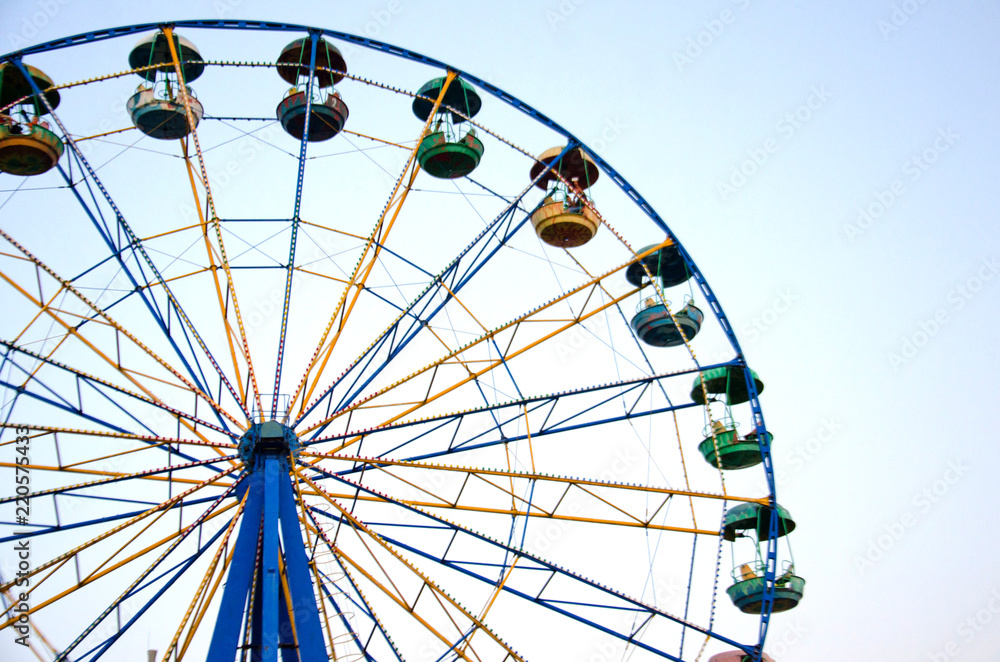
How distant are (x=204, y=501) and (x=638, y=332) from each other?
25.0ft

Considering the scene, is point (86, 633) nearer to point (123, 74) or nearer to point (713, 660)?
point (123, 74)

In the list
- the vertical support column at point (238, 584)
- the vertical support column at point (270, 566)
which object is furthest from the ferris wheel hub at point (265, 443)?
the vertical support column at point (238, 584)

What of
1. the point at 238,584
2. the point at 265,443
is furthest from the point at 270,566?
the point at 265,443

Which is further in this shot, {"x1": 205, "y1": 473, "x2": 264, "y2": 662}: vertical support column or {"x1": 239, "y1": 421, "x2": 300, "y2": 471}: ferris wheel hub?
{"x1": 239, "y1": 421, "x2": 300, "y2": 471}: ferris wheel hub

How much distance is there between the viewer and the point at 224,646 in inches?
448

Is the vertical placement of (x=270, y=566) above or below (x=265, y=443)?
below

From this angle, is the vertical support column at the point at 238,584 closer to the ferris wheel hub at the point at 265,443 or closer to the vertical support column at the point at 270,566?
the vertical support column at the point at 270,566

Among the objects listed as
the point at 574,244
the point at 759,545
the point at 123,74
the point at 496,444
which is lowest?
the point at 759,545

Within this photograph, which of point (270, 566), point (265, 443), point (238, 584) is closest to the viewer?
point (238, 584)

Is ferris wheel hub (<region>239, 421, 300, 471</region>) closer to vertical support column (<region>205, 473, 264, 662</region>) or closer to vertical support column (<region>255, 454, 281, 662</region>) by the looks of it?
vertical support column (<region>255, 454, 281, 662</region>)

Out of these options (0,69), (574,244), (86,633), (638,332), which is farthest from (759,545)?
(0,69)

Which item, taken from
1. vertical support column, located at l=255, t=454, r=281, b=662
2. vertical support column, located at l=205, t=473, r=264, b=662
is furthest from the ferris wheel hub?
vertical support column, located at l=205, t=473, r=264, b=662

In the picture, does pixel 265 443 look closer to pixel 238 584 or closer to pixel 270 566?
Result: pixel 270 566

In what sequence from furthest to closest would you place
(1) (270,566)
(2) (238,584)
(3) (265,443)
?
1. (3) (265,443)
2. (1) (270,566)
3. (2) (238,584)
